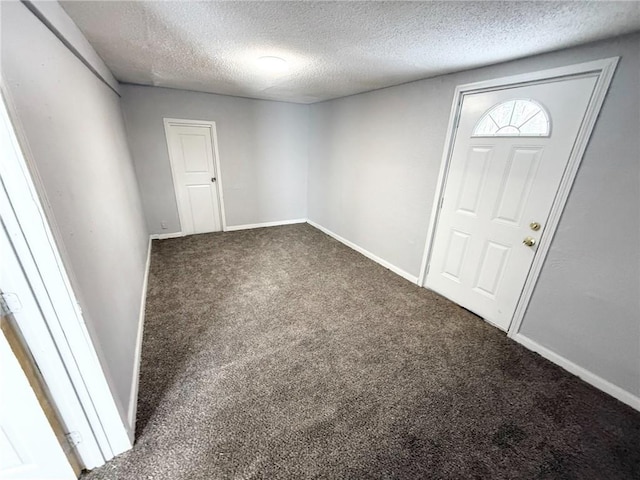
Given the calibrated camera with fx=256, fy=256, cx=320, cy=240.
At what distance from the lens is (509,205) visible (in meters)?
2.15

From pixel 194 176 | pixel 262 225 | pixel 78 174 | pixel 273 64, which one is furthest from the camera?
pixel 262 225

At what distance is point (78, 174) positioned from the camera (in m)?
1.34

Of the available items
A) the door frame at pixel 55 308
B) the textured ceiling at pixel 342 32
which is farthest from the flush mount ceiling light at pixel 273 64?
the door frame at pixel 55 308

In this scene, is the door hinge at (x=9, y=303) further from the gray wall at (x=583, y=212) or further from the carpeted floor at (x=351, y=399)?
the gray wall at (x=583, y=212)

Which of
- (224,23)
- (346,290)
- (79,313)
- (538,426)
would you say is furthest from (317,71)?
(538,426)

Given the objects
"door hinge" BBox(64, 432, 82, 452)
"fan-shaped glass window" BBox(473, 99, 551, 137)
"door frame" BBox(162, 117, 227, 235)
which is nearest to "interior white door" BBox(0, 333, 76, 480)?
"door hinge" BBox(64, 432, 82, 452)

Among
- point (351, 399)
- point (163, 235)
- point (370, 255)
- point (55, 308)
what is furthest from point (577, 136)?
point (163, 235)

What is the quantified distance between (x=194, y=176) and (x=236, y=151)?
2.61 feet

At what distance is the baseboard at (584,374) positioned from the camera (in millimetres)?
1666

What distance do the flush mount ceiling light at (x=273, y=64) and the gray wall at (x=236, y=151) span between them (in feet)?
6.23

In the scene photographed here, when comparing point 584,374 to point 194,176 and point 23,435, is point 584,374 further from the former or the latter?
point 194,176

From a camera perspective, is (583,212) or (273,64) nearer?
(583,212)

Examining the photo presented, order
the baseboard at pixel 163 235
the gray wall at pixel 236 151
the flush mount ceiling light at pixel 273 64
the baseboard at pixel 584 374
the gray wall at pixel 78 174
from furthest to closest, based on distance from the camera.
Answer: the baseboard at pixel 163 235, the gray wall at pixel 236 151, the flush mount ceiling light at pixel 273 64, the baseboard at pixel 584 374, the gray wall at pixel 78 174

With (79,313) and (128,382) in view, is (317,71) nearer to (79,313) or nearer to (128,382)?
(79,313)
